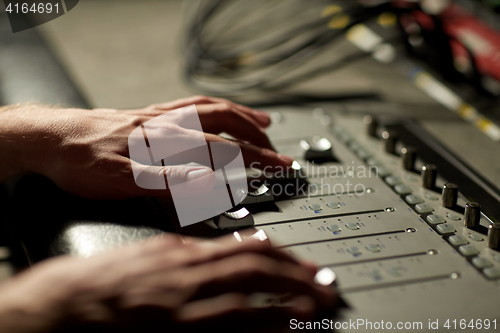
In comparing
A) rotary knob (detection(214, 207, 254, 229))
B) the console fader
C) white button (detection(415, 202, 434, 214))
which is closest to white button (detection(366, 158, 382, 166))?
the console fader

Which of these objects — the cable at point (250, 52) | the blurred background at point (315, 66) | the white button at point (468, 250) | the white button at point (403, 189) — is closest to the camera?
the white button at point (468, 250)

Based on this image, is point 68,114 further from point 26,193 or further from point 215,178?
point 215,178

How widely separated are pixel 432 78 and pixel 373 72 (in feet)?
0.45

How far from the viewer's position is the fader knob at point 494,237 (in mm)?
410

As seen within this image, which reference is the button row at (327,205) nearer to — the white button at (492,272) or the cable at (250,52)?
the white button at (492,272)

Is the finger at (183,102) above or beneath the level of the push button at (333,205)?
above

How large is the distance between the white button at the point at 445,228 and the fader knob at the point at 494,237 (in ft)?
0.11

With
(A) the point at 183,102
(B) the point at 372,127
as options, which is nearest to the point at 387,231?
(B) the point at 372,127

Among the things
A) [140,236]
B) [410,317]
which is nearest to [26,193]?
[140,236]

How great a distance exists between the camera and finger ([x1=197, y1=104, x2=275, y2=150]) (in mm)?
587

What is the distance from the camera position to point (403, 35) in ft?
3.13

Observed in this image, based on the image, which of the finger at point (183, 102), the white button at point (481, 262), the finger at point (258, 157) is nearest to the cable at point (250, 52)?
the finger at point (183, 102)

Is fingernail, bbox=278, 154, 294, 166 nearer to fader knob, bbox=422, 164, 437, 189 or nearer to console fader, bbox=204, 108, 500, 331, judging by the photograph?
console fader, bbox=204, 108, 500, 331

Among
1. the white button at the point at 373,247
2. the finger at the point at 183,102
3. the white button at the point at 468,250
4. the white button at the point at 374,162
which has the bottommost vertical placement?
the white button at the point at 468,250
